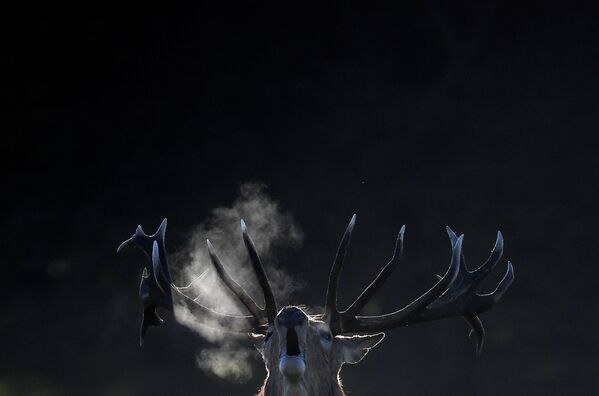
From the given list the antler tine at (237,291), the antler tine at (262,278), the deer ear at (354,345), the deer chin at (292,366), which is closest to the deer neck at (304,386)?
the deer chin at (292,366)

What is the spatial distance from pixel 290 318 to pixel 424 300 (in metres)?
1.44

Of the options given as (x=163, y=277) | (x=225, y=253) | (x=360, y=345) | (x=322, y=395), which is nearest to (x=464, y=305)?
(x=360, y=345)

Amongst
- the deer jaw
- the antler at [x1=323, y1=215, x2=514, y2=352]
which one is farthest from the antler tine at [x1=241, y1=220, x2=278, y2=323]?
the antler at [x1=323, y1=215, x2=514, y2=352]

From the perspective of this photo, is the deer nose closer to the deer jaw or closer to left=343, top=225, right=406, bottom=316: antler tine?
the deer jaw

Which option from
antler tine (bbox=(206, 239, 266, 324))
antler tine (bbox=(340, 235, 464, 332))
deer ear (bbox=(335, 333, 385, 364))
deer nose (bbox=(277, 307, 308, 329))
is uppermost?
antler tine (bbox=(206, 239, 266, 324))

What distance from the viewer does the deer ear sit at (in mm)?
6775

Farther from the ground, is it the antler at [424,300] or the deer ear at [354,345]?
the antler at [424,300]

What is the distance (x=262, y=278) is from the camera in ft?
21.6

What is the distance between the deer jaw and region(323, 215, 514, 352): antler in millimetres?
151

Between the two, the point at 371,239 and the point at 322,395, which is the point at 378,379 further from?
the point at 322,395

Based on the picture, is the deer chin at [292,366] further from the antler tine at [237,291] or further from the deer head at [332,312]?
the antler tine at [237,291]

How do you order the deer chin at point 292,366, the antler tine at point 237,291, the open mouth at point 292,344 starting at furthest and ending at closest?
the antler tine at point 237,291 < the open mouth at point 292,344 < the deer chin at point 292,366

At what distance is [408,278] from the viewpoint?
12922 mm

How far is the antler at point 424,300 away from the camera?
6.65 metres
